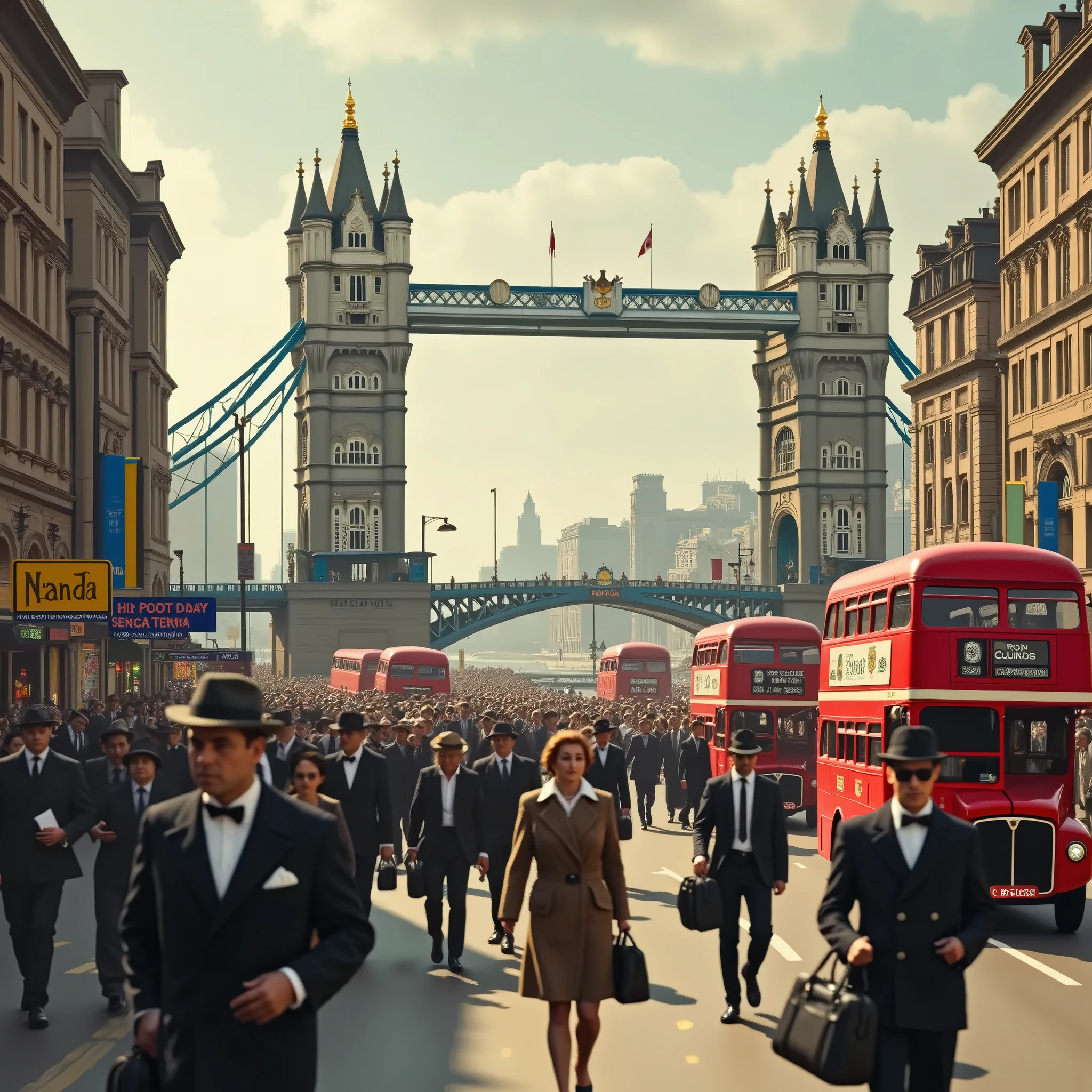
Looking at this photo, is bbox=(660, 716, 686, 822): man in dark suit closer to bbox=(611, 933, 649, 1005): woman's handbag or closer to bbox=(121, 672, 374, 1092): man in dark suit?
bbox=(611, 933, 649, 1005): woman's handbag

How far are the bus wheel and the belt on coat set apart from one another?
305 inches

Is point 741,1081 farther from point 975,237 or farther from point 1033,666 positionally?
point 975,237

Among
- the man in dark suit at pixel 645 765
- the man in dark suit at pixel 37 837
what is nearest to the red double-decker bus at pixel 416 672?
the man in dark suit at pixel 645 765

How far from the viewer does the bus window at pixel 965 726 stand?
15.3m

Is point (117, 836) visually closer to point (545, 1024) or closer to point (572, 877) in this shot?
point (545, 1024)

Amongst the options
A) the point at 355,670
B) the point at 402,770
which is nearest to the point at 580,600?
the point at 355,670

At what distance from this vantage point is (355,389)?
110 metres

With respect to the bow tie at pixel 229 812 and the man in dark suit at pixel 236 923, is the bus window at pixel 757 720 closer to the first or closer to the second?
the man in dark suit at pixel 236 923

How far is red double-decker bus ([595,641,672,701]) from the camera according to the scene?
198ft

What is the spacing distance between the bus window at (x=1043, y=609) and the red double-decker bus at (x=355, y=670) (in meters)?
50.0

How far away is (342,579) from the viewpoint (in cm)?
10856

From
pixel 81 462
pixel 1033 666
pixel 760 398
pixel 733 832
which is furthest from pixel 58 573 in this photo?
pixel 760 398

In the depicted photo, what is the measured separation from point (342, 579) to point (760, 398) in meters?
32.9

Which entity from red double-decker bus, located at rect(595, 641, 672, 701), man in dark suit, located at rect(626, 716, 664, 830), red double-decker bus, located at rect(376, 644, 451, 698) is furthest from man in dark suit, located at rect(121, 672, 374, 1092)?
red double-decker bus, located at rect(595, 641, 672, 701)
